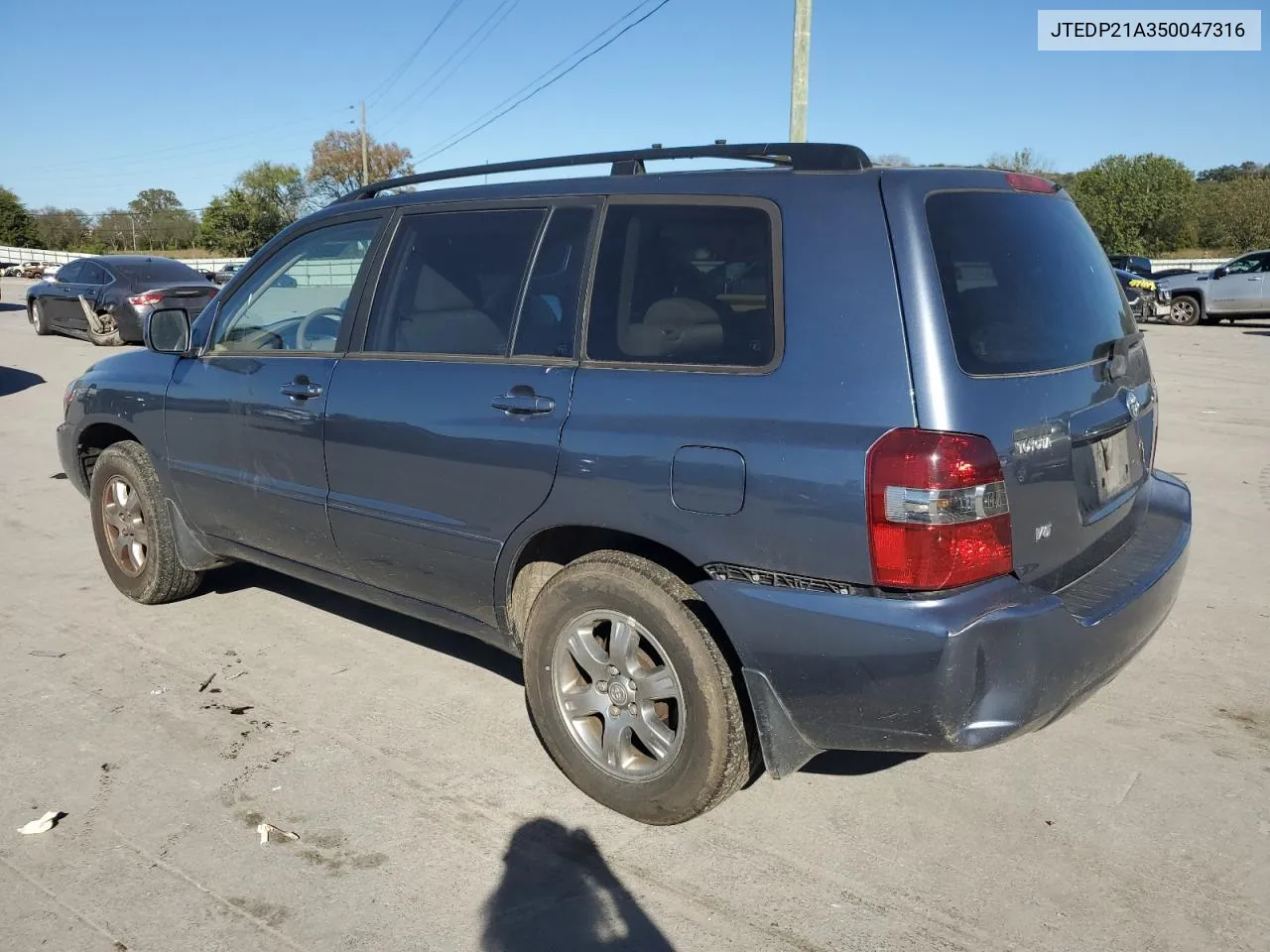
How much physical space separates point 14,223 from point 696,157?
91.9 m

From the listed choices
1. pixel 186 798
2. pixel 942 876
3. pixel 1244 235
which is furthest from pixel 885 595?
pixel 1244 235

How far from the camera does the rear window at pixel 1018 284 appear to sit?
2723mm

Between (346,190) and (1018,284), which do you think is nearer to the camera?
(1018,284)

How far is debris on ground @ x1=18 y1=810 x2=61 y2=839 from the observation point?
124 inches

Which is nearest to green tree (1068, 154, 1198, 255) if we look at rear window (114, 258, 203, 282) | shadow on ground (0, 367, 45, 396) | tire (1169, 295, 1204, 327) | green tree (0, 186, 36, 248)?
tire (1169, 295, 1204, 327)

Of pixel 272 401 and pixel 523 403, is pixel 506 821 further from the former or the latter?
pixel 272 401

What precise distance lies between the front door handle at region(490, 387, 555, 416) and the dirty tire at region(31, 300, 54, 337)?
62.0ft

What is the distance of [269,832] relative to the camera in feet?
10.4

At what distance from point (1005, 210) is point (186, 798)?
312 centimetres

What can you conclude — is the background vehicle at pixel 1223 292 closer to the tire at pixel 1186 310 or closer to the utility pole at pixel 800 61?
the tire at pixel 1186 310

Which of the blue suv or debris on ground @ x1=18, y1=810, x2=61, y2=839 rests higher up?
the blue suv

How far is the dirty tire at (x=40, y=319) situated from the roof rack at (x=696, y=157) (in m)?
17.6

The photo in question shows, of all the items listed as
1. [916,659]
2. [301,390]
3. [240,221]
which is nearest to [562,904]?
[916,659]

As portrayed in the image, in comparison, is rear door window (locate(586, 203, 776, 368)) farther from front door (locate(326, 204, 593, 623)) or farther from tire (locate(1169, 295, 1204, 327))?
tire (locate(1169, 295, 1204, 327))
